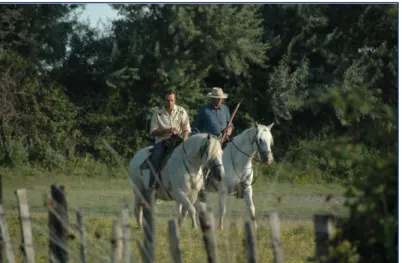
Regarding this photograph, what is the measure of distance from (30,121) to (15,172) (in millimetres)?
2042

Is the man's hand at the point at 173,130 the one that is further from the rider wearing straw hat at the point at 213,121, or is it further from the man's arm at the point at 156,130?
the rider wearing straw hat at the point at 213,121

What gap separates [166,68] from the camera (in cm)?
2706

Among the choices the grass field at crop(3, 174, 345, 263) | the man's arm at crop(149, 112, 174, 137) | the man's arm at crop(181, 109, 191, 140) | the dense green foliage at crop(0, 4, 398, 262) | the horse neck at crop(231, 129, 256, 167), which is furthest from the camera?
the dense green foliage at crop(0, 4, 398, 262)

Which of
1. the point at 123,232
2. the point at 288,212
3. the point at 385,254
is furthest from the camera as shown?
the point at 288,212

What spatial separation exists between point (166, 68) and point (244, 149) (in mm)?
12606

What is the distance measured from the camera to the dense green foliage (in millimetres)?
26312

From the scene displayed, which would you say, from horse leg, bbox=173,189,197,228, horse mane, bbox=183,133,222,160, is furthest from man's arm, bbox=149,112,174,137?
horse leg, bbox=173,189,197,228

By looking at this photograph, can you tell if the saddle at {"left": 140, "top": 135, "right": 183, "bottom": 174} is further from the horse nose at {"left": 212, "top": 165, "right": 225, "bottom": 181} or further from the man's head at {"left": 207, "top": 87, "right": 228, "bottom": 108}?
the man's head at {"left": 207, "top": 87, "right": 228, "bottom": 108}

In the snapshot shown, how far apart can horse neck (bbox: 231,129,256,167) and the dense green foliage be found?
11.2m

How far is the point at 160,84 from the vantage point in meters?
27.5

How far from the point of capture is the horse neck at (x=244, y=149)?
576 inches

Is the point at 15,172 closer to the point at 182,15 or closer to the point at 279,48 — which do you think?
the point at 182,15

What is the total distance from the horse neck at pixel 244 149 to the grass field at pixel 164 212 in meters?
0.60

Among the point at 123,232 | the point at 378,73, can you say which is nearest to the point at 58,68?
the point at 378,73
